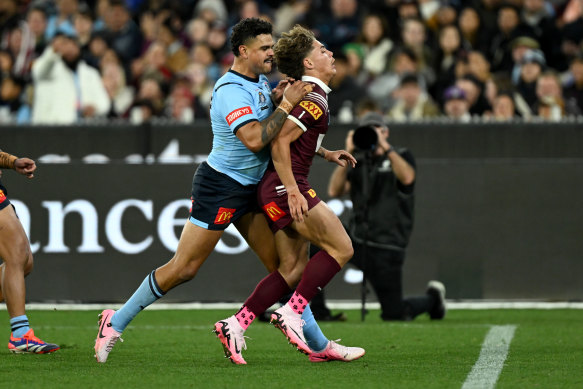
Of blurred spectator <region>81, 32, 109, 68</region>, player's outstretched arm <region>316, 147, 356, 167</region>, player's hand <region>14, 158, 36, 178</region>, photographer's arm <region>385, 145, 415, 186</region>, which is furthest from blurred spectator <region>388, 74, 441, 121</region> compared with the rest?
player's hand <region>14, 158, 36, 178</region>

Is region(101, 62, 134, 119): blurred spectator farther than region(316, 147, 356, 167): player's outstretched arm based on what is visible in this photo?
Yes

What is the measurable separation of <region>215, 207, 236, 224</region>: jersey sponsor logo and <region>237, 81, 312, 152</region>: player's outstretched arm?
0.45m

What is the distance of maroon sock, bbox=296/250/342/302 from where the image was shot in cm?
709

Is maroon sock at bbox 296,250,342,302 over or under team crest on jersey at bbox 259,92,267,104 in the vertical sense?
under

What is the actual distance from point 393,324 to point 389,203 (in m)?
1.13

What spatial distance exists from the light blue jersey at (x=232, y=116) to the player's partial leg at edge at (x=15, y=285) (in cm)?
152

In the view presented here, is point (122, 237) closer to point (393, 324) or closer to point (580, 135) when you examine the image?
point (393, 324)

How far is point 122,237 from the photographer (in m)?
11.8

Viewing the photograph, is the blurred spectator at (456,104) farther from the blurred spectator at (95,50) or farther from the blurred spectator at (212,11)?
the blurred spectator at (95,50)

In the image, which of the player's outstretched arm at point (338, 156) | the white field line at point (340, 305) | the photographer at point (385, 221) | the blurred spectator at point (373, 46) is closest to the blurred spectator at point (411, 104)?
the blurred spectator at point (373, 46)

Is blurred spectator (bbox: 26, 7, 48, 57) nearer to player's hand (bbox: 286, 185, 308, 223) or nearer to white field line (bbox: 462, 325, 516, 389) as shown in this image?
white field line (bbox: 462, 325, 516, 389)

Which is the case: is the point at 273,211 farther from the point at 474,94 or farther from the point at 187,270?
the point at 474,94

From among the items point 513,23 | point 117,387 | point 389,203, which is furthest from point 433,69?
point 117,387

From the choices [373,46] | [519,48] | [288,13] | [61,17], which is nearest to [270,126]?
[519,48]
